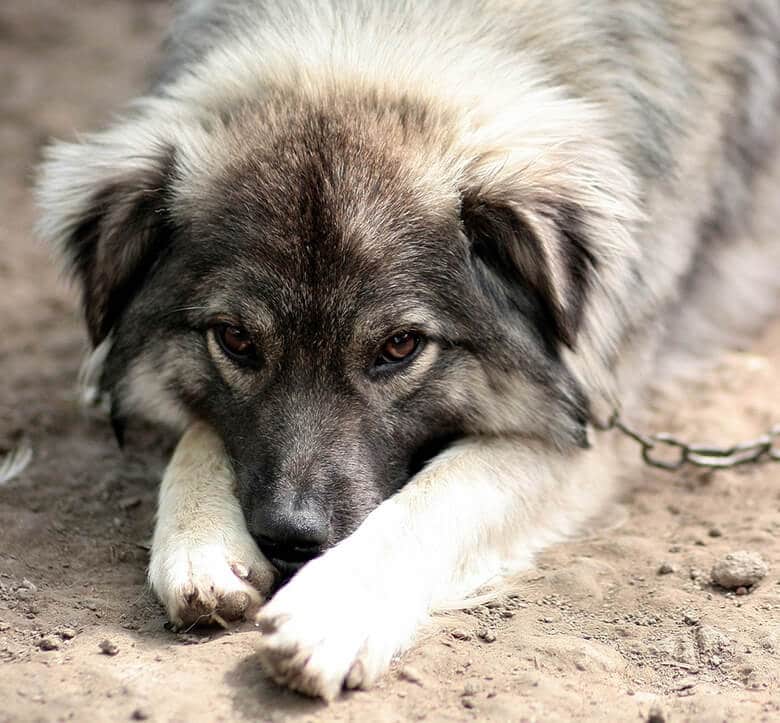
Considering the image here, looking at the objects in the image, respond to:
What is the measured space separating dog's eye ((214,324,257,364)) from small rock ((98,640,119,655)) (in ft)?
2.91

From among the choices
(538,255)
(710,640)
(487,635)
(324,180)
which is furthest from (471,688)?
(324,180)

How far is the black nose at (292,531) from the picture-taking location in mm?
2996

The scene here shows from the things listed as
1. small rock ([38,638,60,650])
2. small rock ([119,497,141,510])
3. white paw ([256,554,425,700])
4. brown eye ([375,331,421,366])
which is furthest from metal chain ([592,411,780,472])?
small rock ([38,638,60,650])

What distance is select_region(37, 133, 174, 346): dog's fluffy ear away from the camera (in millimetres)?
3553

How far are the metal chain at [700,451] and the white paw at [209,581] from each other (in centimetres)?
127

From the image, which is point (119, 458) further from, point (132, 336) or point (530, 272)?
point (530, 272)

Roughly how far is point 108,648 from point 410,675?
2.42 ft

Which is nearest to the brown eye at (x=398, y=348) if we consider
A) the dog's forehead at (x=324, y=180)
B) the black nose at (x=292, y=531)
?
the dog's forehead at (x=324, y=180)

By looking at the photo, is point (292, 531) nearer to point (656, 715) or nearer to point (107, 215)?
point (656, 715)

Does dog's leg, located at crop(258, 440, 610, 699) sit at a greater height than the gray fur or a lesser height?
lesser

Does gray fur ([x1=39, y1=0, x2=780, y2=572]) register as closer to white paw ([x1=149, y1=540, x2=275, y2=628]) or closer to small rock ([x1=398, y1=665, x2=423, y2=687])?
white paw ([x1=149, y1=540, x2=275, y2=628])

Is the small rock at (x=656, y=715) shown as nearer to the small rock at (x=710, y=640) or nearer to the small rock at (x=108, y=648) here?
the small rock at (x=710, y=640)

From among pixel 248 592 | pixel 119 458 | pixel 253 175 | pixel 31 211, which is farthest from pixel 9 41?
pixel 248 592

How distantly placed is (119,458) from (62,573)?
83cm
